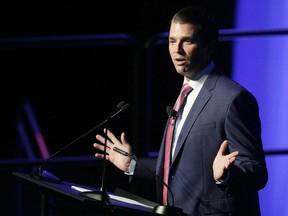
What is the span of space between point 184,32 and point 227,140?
531mm

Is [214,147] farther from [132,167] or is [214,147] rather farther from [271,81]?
[271,81]

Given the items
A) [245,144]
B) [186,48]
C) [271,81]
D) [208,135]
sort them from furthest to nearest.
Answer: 1. [271,81]
2. [186,48]
3. [208,135]
4. [245,144]

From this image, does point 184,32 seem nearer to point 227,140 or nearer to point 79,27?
point 227,140

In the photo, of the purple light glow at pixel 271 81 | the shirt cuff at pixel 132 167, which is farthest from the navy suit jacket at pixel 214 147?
the purple light glow at pixel 271 81

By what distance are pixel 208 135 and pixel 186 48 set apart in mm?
404

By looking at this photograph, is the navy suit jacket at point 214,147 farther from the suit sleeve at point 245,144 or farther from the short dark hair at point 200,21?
the short dark hair at point 200,21

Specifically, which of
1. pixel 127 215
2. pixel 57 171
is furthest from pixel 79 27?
pixel 127 215

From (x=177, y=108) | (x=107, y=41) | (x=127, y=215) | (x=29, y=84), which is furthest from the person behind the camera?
(x=29, y=84)

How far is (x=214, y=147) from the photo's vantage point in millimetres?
3801

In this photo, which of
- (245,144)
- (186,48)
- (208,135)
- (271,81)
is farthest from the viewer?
(271,81)

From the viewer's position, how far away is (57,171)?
6.35 meters

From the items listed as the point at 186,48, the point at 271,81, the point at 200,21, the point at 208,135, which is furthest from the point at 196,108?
the point at 271,81

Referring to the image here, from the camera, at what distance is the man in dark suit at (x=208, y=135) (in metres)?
3.70

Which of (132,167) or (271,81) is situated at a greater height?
(271,81)
